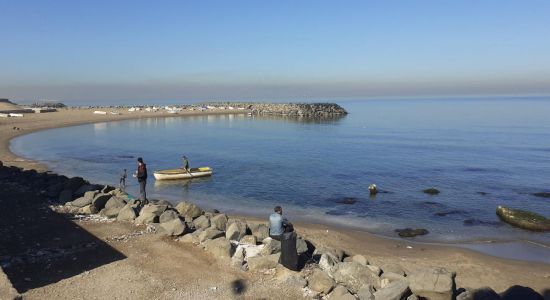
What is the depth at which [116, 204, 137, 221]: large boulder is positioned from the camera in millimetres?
17750

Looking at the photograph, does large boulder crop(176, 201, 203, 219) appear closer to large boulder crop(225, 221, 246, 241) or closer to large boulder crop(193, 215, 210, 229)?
large boulder crop(193, 215, 210, 229)

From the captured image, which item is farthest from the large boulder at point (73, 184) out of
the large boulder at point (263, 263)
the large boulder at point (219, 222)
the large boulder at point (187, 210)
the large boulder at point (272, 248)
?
the large boulder at point (263, 263)

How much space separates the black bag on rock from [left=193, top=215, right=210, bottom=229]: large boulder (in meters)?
4.96

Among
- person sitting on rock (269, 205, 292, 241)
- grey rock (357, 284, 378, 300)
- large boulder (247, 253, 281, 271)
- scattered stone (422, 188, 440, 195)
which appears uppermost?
person sitting on rock (269, 205, 292, 241)

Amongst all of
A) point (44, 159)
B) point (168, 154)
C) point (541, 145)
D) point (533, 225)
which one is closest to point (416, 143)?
point (541, 145)

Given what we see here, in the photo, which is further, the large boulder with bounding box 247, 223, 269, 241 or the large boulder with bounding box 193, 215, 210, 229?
the large boulder with bounding box 193, 215, 210, 229

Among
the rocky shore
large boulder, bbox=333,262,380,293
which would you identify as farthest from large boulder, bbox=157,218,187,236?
large boulder, bbox=333,262,380,293

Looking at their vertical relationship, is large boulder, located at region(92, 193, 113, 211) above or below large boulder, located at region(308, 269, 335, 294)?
above

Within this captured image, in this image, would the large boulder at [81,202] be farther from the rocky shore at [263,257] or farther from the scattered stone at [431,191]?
the scattered stone at [431,191]

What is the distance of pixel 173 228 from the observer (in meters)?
15.8

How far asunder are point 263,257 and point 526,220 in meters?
16.7

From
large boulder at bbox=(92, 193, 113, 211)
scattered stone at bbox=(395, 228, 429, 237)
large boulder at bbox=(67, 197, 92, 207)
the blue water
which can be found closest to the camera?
large boulder at bbox=(92, 193, 113, 211)

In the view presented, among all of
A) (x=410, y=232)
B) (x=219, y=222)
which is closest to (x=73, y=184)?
(x=219, y=222)

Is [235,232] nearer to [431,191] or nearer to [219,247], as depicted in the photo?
[219,247]
